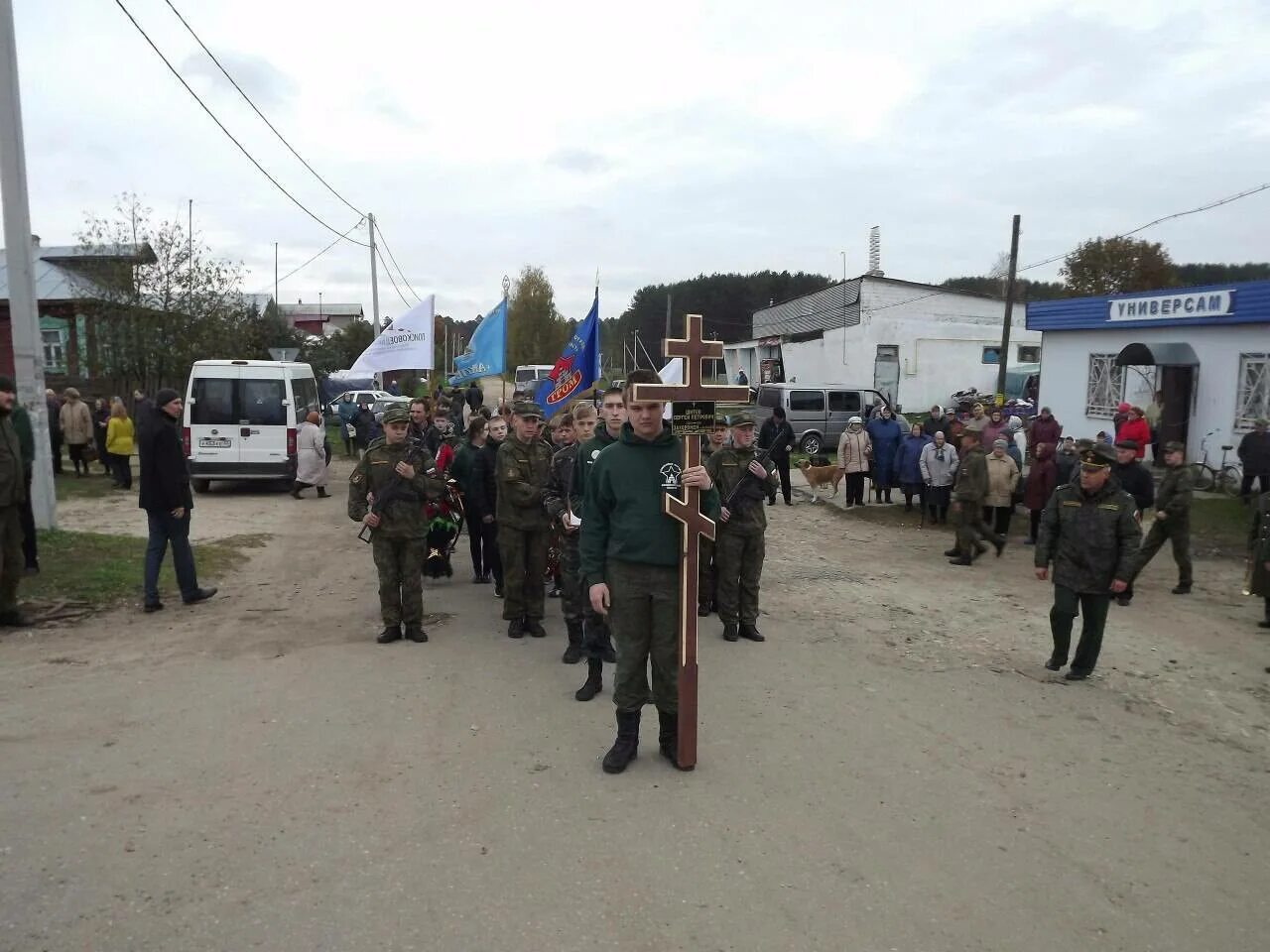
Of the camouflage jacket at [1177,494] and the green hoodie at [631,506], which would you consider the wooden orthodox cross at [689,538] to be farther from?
the camouflage jacket at [1177,494]

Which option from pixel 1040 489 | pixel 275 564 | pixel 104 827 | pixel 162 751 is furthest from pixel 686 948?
pixel 1040 489

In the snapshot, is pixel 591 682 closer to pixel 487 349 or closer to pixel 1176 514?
pixel 1176 514

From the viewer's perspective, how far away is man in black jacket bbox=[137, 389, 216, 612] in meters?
8.12

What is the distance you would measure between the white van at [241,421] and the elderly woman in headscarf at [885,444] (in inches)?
389

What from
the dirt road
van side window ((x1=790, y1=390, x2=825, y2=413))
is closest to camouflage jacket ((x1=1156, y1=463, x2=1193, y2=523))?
the dirt road

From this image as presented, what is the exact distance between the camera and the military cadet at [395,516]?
7234mm

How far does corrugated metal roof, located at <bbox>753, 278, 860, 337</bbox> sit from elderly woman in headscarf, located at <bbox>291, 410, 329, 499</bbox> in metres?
28.6

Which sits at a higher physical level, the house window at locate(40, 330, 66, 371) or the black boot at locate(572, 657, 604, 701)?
the house window at locate(40, 330, 66, 371)

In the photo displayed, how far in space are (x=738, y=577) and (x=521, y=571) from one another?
1748 millimetres

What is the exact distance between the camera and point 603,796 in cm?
457

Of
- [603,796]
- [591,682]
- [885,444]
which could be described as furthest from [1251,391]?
[603,796]

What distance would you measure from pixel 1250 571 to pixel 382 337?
1200cm

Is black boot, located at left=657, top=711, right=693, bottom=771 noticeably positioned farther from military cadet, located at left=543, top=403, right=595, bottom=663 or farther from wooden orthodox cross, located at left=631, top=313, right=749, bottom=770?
military cadet, located at left=543, top=403, right=595, bottom=663

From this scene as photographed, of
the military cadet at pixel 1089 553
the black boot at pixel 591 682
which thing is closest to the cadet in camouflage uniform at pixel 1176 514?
the military cadet at pixel 1089 553
